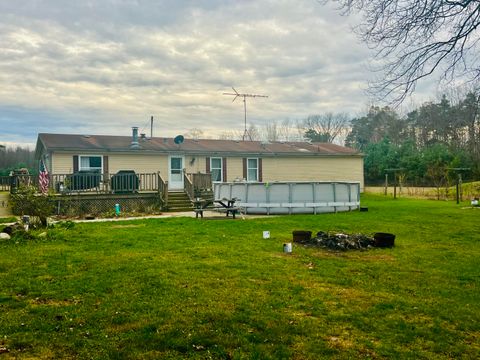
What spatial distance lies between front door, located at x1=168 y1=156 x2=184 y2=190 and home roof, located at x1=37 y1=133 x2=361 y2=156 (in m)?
0.57

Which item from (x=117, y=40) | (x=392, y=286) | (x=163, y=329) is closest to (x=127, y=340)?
(x=163, y=329)

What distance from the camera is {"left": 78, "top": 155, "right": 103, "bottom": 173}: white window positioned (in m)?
19.7

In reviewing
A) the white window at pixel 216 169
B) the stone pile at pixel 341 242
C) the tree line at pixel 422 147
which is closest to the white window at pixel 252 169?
the white window at pixel 216 169

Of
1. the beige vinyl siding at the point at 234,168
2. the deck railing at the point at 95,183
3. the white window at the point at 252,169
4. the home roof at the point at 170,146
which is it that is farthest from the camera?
the white window at the point at 252,169

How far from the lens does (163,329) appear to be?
12.4 feet

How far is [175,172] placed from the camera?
22250 millimetres

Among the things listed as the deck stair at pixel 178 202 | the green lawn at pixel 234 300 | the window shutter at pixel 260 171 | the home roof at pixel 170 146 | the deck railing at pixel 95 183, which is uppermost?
the home roof at pixel 170 146

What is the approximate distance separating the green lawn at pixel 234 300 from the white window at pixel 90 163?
37.8ft

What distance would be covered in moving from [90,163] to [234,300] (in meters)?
17.0

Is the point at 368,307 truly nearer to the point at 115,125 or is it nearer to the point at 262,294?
the point at 262,294

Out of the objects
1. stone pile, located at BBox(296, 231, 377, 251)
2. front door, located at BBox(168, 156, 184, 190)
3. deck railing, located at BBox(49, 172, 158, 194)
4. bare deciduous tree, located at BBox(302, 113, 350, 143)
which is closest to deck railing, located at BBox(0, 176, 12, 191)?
deck railing, located at BBox(49, 172, 158, 194)

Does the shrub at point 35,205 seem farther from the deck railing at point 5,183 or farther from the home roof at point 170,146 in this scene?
the deck railing at point 5,183

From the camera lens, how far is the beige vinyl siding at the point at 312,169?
80.6 ft

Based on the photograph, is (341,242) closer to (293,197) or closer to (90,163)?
(293,197)
